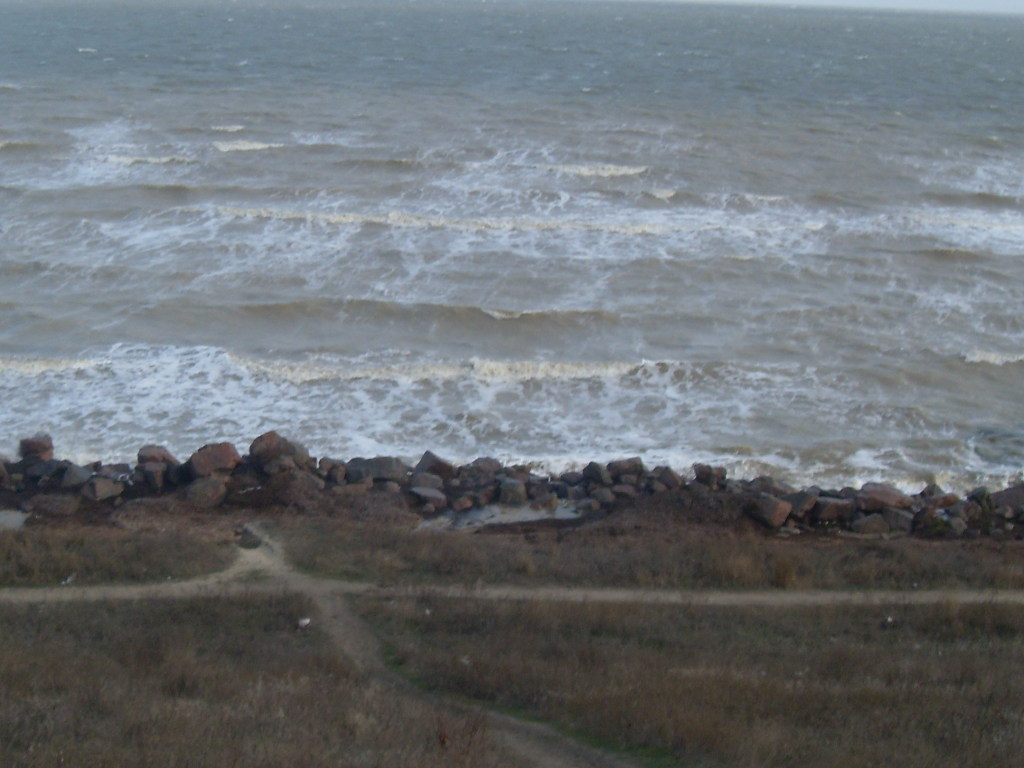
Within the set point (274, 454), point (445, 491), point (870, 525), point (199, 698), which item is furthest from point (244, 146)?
point (199, 698)

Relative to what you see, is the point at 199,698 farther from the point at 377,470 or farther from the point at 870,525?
the point at 870,525

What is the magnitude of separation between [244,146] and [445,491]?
95.3ft

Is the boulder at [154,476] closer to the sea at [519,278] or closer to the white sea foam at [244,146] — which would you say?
the sea at [519,278]

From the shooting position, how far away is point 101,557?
42.3ft

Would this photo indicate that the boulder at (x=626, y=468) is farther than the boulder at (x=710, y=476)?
Yes

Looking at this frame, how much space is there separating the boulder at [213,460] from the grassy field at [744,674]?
5.65m

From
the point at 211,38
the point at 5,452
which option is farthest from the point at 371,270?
the point at 211,38

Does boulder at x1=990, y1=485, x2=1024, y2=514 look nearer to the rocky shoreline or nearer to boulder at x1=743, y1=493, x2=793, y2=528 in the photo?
the rocky shoreline

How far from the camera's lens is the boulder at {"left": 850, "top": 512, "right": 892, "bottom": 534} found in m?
15.7

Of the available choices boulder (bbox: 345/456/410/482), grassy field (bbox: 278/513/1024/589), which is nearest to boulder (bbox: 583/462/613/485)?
grassy field (bbox: 278/513/1024/589)

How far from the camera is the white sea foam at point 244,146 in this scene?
41.8 metres

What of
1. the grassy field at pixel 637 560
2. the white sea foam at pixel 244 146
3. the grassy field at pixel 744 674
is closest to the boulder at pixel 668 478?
the grassy field at pixel 637 560

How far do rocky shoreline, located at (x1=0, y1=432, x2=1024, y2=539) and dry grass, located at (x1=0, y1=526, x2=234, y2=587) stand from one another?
215 centimetres

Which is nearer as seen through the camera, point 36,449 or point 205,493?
point 205,493
